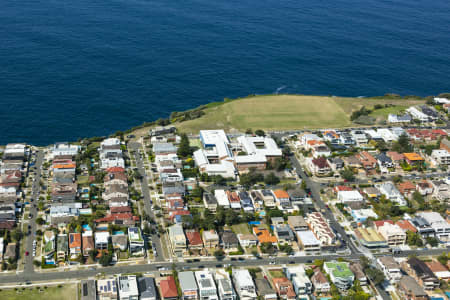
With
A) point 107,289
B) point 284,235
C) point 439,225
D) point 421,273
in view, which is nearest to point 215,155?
point 284,235

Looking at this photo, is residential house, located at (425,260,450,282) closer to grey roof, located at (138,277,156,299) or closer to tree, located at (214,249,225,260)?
tree, located at (214,249,225,260)

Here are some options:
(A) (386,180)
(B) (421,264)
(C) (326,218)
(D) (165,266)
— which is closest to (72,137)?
(D) (165,266)

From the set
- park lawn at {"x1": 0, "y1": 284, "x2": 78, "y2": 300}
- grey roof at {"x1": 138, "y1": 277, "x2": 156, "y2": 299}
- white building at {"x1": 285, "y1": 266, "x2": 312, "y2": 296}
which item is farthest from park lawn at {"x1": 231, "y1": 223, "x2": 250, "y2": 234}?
park lawn at {"x1": 0, "y1": 284, "x2": 78, "y2": 300}


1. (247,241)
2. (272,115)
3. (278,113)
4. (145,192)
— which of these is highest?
(278,113)

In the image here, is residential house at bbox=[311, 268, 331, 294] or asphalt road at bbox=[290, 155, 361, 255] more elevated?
asphalt road at bbox=[290, 155, 361, 255]

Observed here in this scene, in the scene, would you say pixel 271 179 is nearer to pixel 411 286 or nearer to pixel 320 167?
pixel 320 167

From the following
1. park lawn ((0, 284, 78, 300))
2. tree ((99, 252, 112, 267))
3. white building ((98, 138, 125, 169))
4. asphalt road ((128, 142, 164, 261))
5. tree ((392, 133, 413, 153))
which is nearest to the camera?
park lawn ((0, 284, 78, 300))
